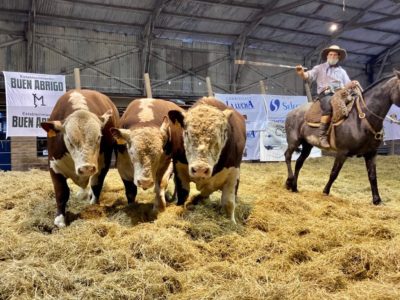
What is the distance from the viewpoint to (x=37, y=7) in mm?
11445

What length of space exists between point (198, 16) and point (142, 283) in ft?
39.2

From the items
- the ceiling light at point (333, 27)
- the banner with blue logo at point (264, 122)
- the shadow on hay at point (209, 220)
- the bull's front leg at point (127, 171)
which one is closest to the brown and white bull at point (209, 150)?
the shadow on hay at point (209, 220)

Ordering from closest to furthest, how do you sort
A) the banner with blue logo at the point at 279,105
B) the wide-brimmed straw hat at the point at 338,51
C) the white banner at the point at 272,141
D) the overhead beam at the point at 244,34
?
the wide-brimmed straw hat at the point at 338,51
the banner with blue logo at the point at 279,105
the white banner at the point at 272,141
the overhead beam at the point at 244,34

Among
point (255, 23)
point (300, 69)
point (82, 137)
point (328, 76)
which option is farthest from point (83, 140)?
point (255, 23)

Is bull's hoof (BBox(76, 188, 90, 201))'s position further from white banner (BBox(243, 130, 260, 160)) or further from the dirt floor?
white banner (BBox(243, 130, 260, 160))

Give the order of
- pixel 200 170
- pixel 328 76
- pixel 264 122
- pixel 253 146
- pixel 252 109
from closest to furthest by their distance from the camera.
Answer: pixel 200 170 < pixel 328 76 < pixel 252 109 < pixel 264 122 < pixel 253 146

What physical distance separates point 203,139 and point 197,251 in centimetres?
92

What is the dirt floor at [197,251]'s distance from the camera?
241 cm

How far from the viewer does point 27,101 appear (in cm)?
845

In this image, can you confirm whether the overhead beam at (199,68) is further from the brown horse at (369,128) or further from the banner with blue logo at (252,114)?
the brown horse at (369,128)

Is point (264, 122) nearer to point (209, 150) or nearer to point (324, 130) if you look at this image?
point (324, 130)

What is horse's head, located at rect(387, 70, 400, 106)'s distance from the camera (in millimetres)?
5551

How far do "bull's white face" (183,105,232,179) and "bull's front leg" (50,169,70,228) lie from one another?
1309 millimetres

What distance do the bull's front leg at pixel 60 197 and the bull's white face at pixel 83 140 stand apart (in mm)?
433
